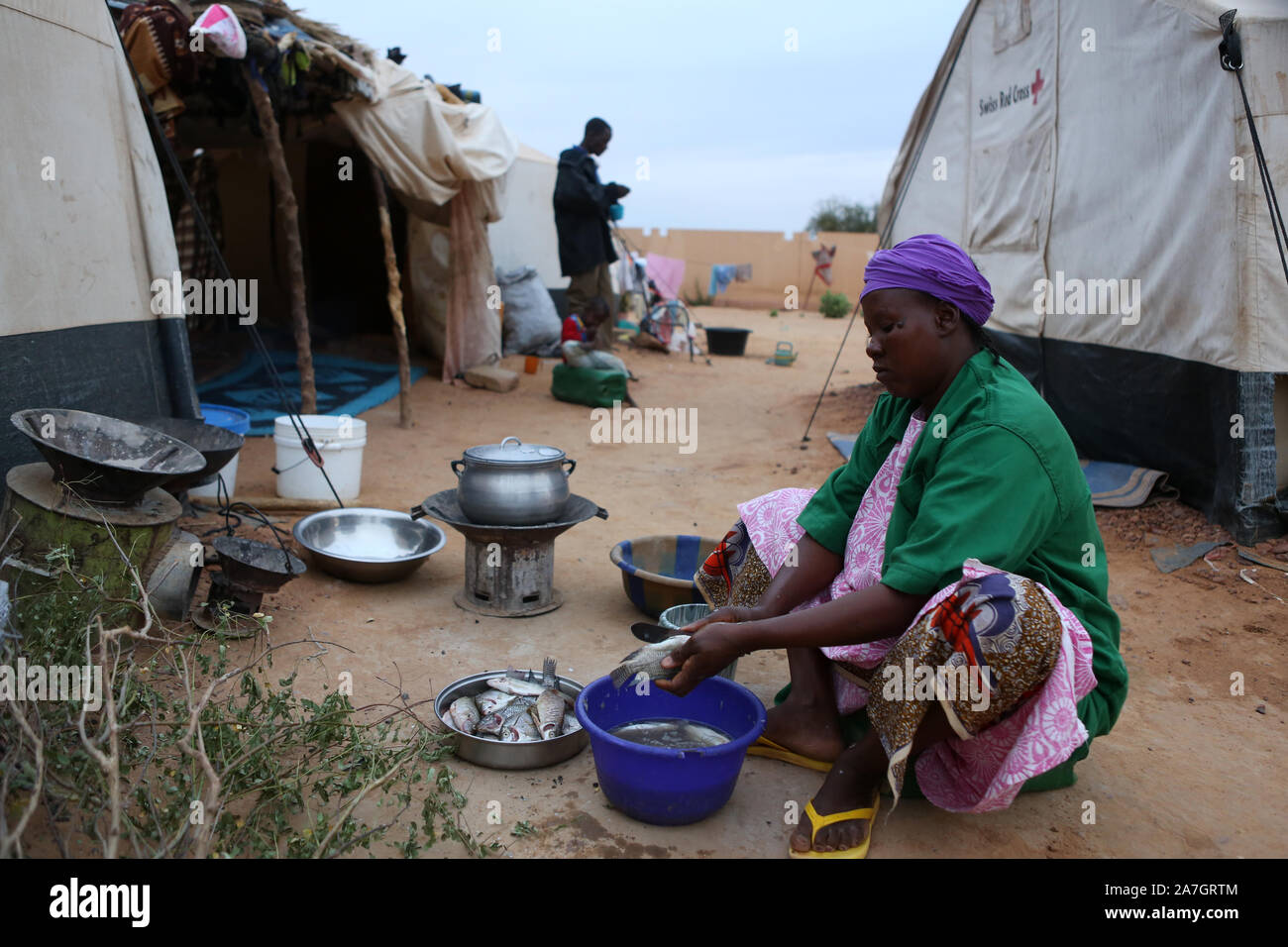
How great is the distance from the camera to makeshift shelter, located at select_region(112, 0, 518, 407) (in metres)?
5.64

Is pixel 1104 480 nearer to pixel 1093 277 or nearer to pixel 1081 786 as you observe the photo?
pixel 1093 277

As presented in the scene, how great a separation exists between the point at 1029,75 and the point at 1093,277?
5.47 ft

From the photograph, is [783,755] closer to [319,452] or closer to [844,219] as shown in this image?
[319,452]

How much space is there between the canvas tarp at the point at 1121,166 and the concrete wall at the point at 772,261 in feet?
47.3

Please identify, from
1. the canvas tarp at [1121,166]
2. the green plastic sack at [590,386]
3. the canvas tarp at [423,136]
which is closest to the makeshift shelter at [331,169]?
the canvas tarp at [423,136]

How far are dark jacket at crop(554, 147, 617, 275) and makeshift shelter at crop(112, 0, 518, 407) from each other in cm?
101

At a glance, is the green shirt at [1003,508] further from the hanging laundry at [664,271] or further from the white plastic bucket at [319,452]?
the hanging laundry at [664,271]

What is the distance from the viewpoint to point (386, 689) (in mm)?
2893

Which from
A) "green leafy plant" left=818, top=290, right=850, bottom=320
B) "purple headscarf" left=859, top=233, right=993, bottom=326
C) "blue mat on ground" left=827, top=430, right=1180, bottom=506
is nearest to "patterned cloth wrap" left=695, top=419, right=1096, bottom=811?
"purple headscarf" left=859, top=233, right=993, bottom=326

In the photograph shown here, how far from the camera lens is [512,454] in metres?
3.43

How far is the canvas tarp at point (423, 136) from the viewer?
6.50m

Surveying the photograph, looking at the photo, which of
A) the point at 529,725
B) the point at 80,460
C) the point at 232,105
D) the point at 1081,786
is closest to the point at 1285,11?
the point at 1081,786

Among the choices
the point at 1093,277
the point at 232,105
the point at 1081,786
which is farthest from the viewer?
the point at 232,105

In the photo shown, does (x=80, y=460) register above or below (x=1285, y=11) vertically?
below
